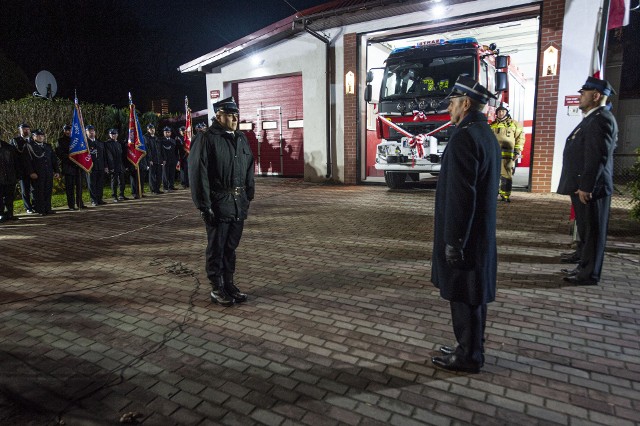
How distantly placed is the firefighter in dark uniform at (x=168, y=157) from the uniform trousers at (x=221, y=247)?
414 inches

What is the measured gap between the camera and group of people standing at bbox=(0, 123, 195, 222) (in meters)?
9.52

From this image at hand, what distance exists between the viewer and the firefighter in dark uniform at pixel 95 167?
11.1 metres

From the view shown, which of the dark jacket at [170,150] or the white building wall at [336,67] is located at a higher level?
the white building wall at [336,67]

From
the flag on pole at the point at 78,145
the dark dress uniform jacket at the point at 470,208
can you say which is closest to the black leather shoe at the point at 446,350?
the dark dress uniform jacket at the point at 470,208

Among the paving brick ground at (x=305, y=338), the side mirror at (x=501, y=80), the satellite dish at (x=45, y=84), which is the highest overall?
the satellite dish at (x=45, y=84)

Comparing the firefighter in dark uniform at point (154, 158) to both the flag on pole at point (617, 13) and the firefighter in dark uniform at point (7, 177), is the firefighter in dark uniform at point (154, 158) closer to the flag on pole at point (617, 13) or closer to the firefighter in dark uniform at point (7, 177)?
the firefighter in dark uniform at point (7, 177)

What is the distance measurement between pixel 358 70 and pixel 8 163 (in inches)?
391

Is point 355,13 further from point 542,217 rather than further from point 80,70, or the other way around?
point 80,70

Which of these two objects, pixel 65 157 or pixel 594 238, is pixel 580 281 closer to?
pixel 594 238

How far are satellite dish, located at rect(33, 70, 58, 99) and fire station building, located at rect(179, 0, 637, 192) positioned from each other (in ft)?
16.8

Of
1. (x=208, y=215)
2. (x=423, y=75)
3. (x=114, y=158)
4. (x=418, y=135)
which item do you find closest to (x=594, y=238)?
(x=208, y=215)

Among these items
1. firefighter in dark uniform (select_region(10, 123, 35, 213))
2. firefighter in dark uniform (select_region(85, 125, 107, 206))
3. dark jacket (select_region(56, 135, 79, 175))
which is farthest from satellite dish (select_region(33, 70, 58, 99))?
firefighter in dark uniform (select_region(10, 123, 35, 213))

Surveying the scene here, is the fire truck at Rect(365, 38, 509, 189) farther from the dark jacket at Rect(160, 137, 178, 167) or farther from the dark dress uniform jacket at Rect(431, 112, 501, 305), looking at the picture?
the dark dress uniform jacket at Rect(431, 112, 501, 305)

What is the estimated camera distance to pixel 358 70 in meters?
14.0
